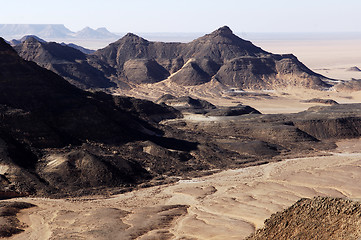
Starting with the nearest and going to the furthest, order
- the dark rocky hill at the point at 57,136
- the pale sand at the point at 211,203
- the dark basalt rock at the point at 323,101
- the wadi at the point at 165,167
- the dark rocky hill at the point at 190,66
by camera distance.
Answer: the wadi at the point at 165,167, the pale sand at the point at 211,203, the dark rocky hill at the point at 57,136, the dark basalt rock at the point at 323,101, the dark rocky hill at the point at 190,66

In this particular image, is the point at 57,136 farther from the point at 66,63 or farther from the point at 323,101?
the point at 66,63

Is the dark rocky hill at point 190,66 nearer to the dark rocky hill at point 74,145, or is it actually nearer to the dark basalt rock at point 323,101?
the dark basalt rock at point 323,101

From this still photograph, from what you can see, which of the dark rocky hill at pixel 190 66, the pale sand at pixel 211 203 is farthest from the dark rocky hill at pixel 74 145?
the dark rocky hill at pixel 190 66

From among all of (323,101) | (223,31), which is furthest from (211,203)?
(223,31)

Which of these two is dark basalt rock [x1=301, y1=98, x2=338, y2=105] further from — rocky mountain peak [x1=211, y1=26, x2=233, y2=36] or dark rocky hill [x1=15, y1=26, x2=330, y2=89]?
rocky mountain peak [x1=211, y1=26, x2=233, y2=36]

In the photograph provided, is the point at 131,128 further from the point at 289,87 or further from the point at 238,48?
Answer: the point at 238,48

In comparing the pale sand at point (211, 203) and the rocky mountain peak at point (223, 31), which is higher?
the rocky mountain peak at point (223, 31)
